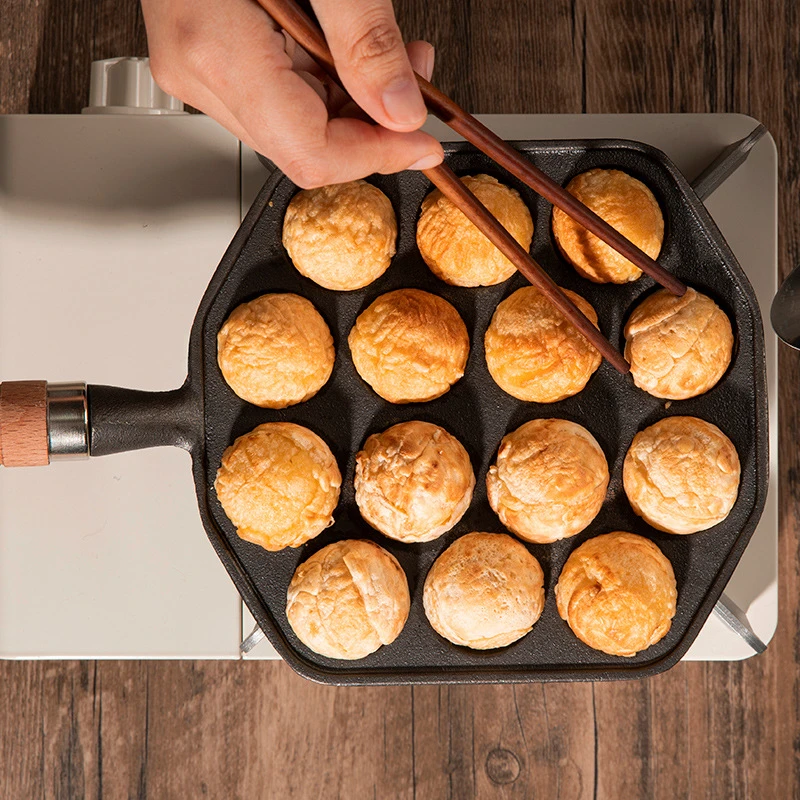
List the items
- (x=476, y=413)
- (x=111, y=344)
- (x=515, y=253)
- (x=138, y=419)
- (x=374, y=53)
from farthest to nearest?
(x=111, y=344) < (x=476, y=413) < (x=138, y=419) < (x=515, y=253) < (x=374, y=53)

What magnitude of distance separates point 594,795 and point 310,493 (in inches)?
52.4

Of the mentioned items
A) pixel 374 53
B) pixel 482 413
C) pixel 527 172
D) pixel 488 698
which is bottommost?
pixel 488 698

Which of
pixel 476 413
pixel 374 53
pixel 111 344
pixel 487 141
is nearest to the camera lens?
pixel 374 53

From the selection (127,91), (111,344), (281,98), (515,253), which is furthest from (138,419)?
(127,91)

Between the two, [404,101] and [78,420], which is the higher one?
[404,101]

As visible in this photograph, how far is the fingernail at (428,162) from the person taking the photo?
1165 mm

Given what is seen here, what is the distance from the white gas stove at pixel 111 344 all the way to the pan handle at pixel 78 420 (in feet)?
1.38

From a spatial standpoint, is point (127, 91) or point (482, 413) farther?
→ point (127, 91)

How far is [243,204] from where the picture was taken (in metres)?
1.80

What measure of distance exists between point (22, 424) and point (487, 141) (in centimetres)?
90

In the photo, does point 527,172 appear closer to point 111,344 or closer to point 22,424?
point 22,424

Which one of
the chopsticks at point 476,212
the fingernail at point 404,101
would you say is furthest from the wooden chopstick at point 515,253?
the fingernail at point 404,101

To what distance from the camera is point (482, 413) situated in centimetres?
149

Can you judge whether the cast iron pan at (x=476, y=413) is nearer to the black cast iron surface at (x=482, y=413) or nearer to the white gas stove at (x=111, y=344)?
the black cast iron surface at (x=482, y=413)
